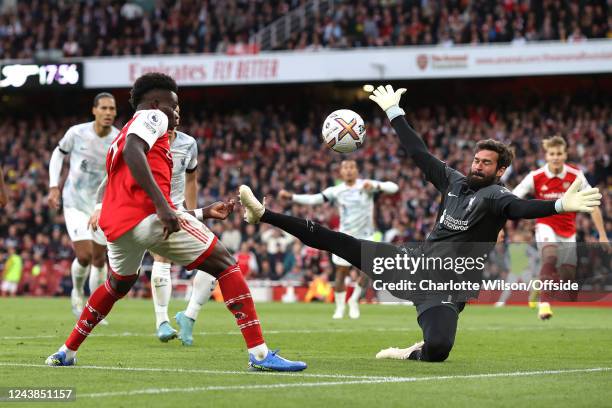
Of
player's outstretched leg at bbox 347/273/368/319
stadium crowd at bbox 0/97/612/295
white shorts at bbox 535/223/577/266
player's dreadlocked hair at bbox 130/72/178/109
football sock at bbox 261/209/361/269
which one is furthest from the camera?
stadium crowd at bbox 0/97/612/295

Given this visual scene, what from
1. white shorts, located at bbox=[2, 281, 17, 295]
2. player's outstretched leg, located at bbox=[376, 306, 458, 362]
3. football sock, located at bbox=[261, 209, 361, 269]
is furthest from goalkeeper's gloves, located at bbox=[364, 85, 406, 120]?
white shorts, located at bbox=[2, 281, 17, 295]

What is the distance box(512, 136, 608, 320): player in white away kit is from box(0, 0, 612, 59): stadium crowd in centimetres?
1699

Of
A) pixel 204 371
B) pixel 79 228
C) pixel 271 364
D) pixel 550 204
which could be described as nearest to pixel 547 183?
pixel 79 228

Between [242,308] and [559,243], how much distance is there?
8.86m

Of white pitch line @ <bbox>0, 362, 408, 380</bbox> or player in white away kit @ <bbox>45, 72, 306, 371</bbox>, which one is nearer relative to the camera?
→ player in white away kit @ <bbox>45, 72, 306, 371</bbox>

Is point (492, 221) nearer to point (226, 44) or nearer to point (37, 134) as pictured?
point (226, 44)

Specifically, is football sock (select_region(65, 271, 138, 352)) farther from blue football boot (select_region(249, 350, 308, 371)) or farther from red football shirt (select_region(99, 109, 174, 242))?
blue football boot (select_region(249, 350, 308, 371))

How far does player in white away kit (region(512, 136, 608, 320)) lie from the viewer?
15.3m

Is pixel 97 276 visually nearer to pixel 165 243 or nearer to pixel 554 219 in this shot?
pixel 554 219

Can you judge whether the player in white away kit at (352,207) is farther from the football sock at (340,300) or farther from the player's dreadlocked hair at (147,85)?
the player's dreadlocked hair at (147,85)

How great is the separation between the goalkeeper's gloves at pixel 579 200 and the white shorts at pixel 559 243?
7956mm

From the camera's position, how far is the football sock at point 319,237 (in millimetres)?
9227

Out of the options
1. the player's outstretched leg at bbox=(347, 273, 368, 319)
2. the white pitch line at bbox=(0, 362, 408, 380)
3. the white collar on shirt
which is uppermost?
the white collar on shirt

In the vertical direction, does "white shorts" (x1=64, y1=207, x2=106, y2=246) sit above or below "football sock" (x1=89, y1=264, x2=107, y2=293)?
above
